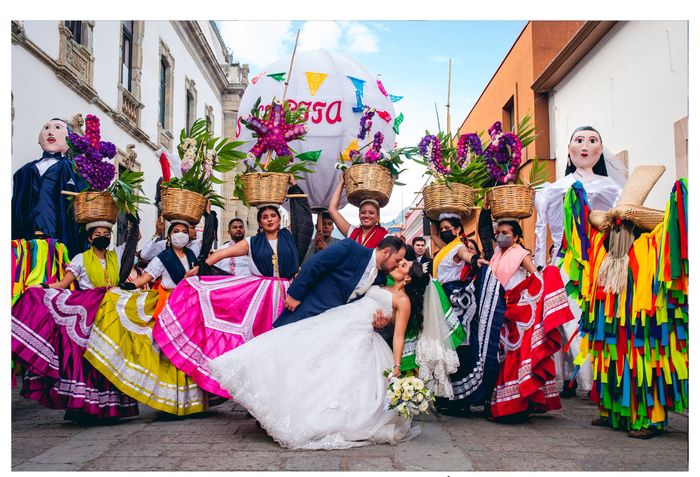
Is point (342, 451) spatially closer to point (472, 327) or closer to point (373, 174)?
point (472, 327)

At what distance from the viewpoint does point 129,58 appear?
49.2ft

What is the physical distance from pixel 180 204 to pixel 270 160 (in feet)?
2.96

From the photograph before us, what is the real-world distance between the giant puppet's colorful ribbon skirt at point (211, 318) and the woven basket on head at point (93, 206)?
0.98m

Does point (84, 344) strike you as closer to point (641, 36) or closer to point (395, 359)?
point (395, 359)

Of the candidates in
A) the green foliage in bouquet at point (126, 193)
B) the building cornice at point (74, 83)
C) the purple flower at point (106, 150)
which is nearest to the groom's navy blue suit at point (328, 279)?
the green foliage in bouquet at point (126, 193)

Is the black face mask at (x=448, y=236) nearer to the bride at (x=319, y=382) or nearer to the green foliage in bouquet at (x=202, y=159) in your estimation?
the bride at (x=319, y=382)

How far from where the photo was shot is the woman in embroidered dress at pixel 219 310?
4.95 m

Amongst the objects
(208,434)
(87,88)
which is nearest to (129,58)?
(87,88)

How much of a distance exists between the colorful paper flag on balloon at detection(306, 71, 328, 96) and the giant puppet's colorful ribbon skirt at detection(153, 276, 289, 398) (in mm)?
2854

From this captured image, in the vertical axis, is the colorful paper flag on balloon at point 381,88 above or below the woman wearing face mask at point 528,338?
above

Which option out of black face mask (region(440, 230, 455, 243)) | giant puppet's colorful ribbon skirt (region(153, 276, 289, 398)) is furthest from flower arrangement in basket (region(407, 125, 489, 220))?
giant puppet's colorful ribbon skirt (region(153, 276, 289, 398))

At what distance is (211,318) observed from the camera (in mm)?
5020

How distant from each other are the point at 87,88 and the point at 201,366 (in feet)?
26.0
